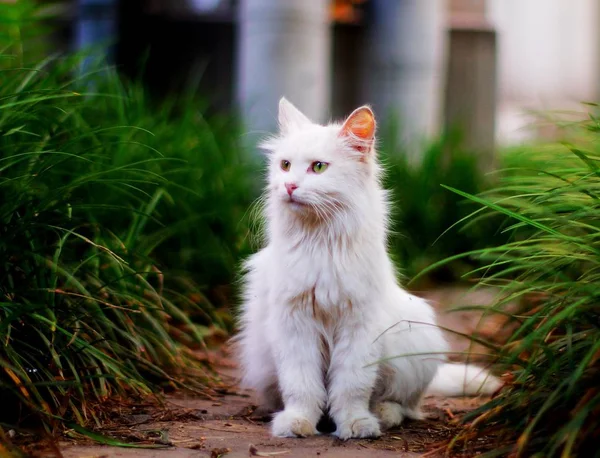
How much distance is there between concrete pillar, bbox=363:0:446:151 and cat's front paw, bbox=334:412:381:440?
396 cm

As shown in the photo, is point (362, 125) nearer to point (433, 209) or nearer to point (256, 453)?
point (256, 453)

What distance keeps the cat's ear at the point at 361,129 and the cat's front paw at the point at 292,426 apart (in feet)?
3.21

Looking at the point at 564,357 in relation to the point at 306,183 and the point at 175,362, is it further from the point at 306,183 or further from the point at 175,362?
the point at 175,362

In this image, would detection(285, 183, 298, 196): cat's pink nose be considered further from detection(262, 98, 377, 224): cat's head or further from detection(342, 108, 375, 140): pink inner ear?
detection(342, 108, 375, 140): pink inner ear

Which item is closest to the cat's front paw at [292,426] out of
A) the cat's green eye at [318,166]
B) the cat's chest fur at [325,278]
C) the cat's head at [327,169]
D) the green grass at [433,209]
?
the cat's chest fur at [325,278]

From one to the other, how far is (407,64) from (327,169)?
3970mm

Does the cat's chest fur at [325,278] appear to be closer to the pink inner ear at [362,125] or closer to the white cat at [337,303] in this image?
the white cat at [337,303]

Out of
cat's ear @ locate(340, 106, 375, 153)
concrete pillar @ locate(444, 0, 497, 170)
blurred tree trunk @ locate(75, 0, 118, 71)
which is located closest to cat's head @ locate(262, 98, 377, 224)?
cat's ear @ locate(340, 106, 375, 153)

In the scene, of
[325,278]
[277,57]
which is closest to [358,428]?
[325,278]

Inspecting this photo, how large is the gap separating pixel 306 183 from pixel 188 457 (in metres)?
1.01

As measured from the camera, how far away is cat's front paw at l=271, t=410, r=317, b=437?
9.54 feet

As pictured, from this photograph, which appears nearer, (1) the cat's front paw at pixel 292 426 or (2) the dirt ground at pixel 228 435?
(2) the dirt ground at pixel 228 435

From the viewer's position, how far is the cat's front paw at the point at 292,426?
9.54ft

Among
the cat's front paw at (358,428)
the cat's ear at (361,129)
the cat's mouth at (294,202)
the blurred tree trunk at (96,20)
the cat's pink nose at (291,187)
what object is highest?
the blurred tree trunk at (96,20)
